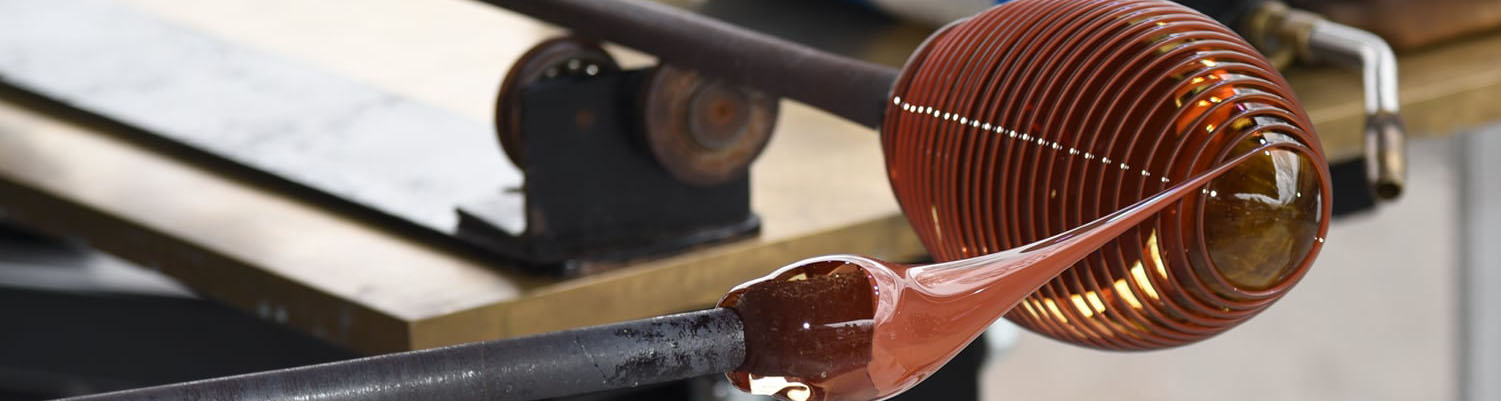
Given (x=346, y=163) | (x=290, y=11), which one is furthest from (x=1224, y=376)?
(x=346, y=163)

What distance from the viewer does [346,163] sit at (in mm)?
725

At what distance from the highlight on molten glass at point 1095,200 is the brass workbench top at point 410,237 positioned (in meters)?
0.27

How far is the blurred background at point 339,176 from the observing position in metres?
0.61

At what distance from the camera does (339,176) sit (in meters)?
0.71

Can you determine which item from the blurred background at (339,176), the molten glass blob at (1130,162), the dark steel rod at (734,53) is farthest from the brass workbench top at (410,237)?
the molten glass blob at (1130,162)

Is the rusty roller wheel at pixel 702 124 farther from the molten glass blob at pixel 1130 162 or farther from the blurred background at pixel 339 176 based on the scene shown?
the molten glass blob at pixel 1130 162

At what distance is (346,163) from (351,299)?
17 cm

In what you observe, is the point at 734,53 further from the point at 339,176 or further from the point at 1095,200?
the point at 339,176

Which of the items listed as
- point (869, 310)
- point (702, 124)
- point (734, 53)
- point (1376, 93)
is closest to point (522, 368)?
point (869, 310)

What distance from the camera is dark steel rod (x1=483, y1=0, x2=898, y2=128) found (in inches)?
15.4

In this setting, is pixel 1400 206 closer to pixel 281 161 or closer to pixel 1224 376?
pixel 1224 376

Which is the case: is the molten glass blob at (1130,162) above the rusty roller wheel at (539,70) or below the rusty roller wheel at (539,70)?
below

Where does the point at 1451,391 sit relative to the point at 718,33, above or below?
below

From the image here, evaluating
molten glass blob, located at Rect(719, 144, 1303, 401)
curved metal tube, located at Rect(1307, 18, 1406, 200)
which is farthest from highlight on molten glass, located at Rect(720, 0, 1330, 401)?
curved metal tube, located at Rect(1307, 18, 1406, 200)
